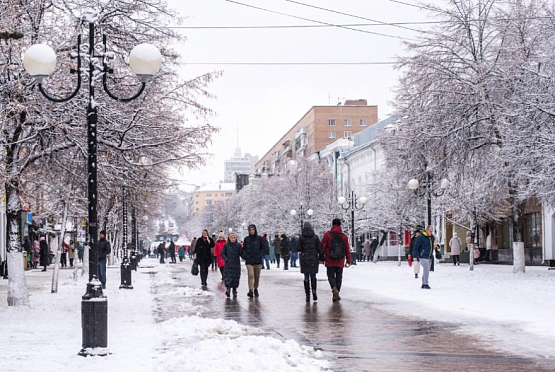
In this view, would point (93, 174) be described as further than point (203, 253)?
No

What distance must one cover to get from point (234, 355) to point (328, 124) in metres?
118

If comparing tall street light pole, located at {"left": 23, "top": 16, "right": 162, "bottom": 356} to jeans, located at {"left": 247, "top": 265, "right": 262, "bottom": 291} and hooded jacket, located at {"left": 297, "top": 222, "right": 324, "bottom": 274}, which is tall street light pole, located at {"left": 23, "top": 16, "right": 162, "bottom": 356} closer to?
hooded jacket, located at {"left": 297, "top": 222, "right": 324, "bottom": 274}

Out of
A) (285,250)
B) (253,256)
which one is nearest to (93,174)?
(253,256)

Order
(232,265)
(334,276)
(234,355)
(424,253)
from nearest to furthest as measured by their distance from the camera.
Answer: (234,355) < (334,276) < (232,265) < (424,253)

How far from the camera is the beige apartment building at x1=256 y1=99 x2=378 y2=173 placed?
417 feet

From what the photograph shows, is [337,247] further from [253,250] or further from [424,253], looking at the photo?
[424,253]

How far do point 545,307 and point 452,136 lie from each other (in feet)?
39.7

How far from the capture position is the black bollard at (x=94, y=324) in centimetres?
1124

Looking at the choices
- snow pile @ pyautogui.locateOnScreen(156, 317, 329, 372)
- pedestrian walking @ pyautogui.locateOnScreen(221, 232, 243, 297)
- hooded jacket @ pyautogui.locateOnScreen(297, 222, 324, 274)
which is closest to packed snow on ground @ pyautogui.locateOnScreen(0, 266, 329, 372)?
snow pile @ pyautogui.locateOnScreen(156, 317, 329, 372)

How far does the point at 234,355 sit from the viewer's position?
10.5 m

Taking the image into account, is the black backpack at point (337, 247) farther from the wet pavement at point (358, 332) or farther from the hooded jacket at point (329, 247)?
the wet pavement at point (358, 332)

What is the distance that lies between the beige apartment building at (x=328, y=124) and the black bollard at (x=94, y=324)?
369ft

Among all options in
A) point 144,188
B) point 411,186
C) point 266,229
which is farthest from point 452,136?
point 266,229

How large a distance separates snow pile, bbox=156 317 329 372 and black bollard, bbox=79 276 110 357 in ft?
2.48
